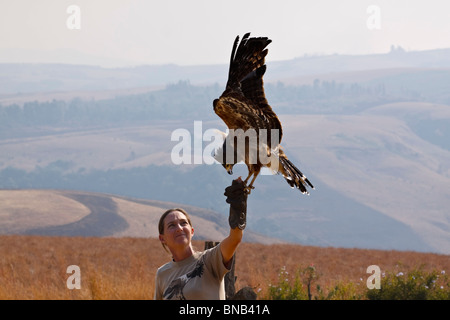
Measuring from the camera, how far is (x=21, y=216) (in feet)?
383

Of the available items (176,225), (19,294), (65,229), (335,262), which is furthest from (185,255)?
(65,229)

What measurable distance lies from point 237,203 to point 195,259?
0.53 m

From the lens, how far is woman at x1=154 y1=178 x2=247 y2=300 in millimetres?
3941

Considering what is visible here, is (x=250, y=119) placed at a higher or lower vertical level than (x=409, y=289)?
higher

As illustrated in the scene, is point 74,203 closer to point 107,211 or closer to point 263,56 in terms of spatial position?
point 107,211

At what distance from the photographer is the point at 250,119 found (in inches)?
168

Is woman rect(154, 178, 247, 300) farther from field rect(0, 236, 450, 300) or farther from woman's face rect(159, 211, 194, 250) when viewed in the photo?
field rect(0, 236, 450, 300)

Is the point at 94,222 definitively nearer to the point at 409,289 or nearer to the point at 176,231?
the point at 409,289

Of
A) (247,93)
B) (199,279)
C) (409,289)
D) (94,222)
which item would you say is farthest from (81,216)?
(199,279)

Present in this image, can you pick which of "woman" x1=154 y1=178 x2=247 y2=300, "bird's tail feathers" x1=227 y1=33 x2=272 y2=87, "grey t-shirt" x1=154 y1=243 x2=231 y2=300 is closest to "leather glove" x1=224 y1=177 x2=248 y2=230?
"woman" x1=154 y1=178 x2=247 y2=300

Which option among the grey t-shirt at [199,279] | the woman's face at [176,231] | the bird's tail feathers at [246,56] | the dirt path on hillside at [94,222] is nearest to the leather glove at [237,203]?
the grey t-shirt at [199,279]

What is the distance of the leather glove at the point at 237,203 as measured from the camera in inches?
152

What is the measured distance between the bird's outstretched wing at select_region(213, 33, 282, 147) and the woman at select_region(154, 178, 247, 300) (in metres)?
0.45
